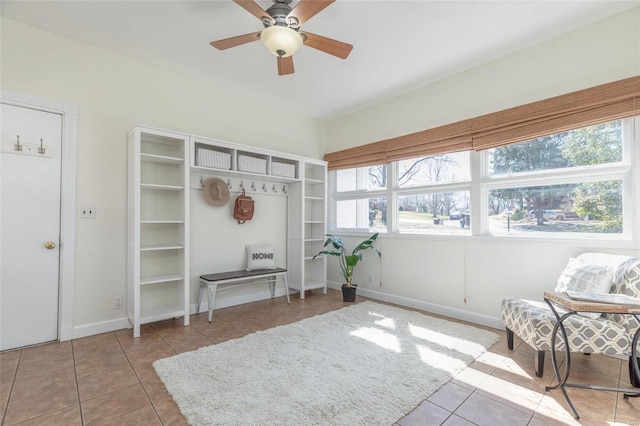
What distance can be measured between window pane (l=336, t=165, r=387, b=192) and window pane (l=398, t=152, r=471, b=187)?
13.1 inches

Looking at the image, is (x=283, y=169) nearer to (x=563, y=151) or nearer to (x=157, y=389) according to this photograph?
(x=157, y=389)

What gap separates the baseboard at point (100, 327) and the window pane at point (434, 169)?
3.72 m

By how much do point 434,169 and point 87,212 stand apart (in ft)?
13.0

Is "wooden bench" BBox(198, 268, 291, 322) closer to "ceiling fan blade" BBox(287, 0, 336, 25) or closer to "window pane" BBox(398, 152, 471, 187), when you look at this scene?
"window pane" BBox(398, 152, 471, 187)

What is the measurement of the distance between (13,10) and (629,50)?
203 inches

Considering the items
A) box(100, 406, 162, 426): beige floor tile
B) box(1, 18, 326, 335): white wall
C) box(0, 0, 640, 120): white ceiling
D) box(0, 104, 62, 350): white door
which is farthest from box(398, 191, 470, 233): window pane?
box(0, 104, 62, 350): white door

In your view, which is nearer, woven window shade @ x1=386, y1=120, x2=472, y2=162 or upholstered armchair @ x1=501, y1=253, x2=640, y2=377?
upholstered armchair @ x1=501, y1=253, x2=640, y2=377

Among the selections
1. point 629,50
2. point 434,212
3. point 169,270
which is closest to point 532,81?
point 629,50

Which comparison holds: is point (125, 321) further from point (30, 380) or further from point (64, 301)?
point (30, 380)

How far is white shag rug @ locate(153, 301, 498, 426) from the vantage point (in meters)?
1.72

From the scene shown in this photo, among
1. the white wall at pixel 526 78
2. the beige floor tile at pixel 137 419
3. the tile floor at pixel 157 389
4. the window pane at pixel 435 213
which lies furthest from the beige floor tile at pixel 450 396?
the white wall at pixel 526 78

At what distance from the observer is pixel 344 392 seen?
1913 millimetres

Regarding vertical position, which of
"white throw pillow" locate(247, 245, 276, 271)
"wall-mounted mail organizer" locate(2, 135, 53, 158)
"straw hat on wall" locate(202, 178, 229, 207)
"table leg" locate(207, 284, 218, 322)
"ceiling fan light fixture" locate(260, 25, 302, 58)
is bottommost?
"table leg" locate(207, 284, 218, 322)

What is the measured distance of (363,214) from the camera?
15.3 feet
